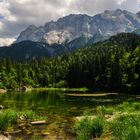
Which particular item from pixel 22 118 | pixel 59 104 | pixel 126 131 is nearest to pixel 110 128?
pixel 126 131

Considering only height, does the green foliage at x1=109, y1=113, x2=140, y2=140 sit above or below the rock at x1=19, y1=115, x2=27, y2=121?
above

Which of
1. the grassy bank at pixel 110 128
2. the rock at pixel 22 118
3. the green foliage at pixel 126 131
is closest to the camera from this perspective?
the green foliage at pixel 126 131

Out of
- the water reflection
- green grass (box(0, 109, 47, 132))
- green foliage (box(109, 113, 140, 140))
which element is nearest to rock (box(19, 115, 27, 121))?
green grass (box(0, 109, 47, 132))

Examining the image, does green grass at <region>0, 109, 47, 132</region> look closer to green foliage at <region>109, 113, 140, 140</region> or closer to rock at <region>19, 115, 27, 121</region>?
rock at <region>19, 115, 27, 121</region>

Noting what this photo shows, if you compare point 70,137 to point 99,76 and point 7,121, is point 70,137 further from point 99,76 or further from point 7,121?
point 99,76

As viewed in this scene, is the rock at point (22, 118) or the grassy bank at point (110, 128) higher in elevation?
the grassy bank at point (110, 128)

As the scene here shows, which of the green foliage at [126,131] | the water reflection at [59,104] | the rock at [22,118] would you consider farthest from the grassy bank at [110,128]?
the water reflection at [59,104]

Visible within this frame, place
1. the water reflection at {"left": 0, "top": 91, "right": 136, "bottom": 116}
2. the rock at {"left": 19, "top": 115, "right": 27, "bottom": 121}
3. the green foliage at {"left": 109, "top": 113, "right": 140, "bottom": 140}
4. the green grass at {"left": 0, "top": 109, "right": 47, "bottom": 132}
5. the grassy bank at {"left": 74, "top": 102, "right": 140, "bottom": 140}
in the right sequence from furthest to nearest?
the water reflection at {"left": 0, "top": 91, "right": 136, "bottom": 116} → the rock at {"left": 19, "top": 115, "right": 27, "bottom": 121} → the green grass at {"left": 0, "top": 109, "right": 47, "bottom": 132} → the grassy bank at {"left": 74, "top": 102, "right": 140, "bottom": 140} → the green foliage at {"left": 109, "top": 113, "right": 140, "bottom": 140}

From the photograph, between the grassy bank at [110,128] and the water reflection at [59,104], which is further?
the water reflection at [59,104]

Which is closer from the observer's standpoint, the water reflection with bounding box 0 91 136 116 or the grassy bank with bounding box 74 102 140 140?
the grassy bank with bounding box 74 102 140 140

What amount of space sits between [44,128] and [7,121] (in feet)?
16.8

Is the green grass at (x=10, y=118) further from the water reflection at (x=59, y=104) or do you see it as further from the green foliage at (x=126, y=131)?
the green foliage at (x=126, y=131)

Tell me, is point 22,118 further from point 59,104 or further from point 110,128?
point 59,104

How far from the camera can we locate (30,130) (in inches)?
1459
